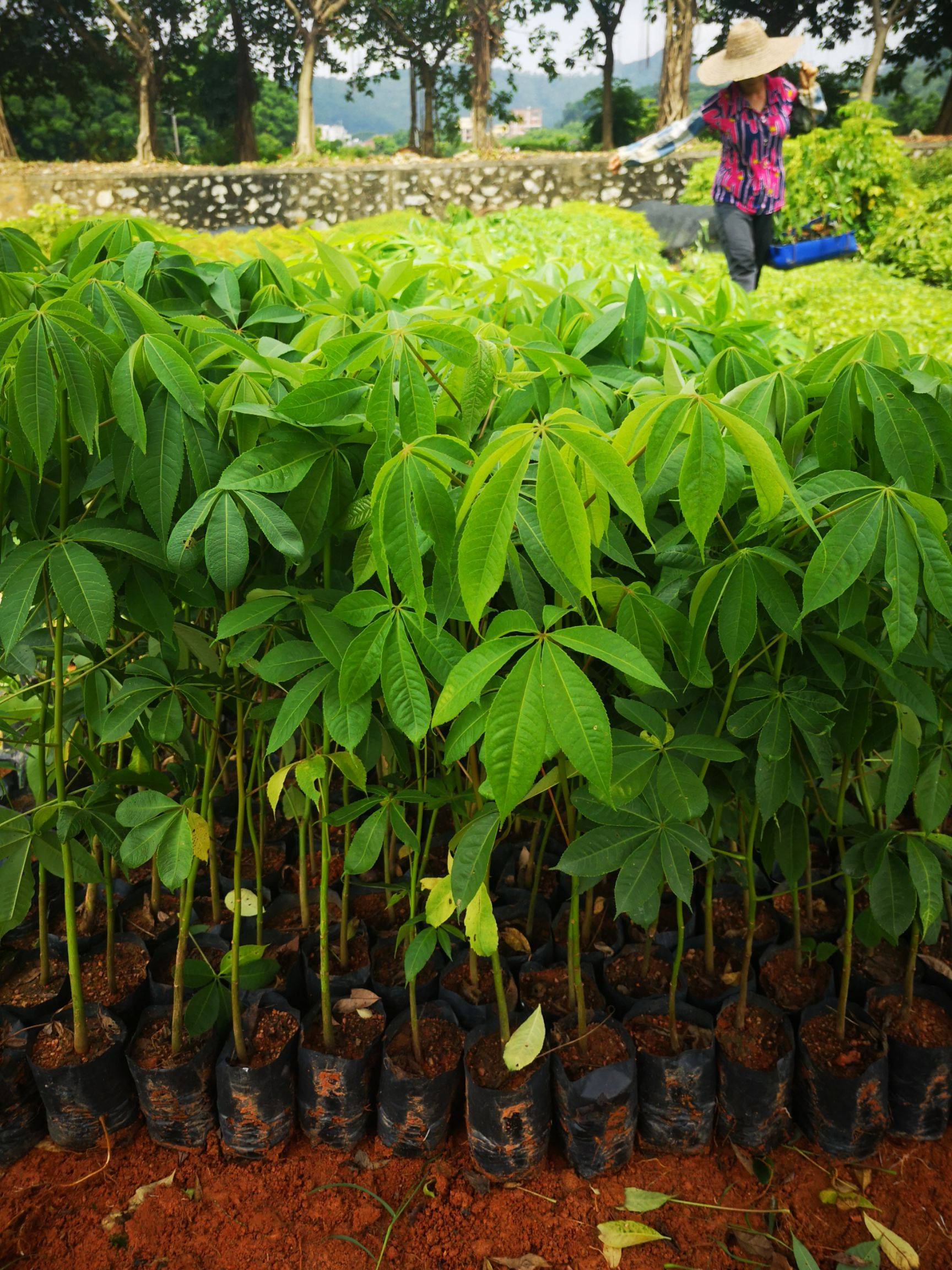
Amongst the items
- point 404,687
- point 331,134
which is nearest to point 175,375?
point 404,687

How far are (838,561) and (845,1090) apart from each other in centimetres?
92

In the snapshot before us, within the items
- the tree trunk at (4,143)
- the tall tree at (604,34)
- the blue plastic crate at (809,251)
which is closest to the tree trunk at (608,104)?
the tall tree at (604,34)

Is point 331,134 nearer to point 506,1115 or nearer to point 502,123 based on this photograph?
point 502,123

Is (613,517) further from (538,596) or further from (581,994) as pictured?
(581,994)

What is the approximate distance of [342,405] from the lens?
3.08ft

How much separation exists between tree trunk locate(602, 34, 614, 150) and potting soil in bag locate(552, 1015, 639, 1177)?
17.6 m

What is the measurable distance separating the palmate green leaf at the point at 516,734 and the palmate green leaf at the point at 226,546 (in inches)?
12.5

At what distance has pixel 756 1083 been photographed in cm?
136

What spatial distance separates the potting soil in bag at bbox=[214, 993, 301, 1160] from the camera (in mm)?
1353

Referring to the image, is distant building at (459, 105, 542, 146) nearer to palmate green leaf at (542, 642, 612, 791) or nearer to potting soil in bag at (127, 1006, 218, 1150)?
potting soil in bag at (127, 1006, 218, 1150)

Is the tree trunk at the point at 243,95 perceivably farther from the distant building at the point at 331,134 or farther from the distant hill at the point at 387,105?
the distant hill at the point at 387,105

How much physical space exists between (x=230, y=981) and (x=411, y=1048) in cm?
31

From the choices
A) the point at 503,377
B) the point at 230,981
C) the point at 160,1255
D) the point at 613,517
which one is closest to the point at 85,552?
the point at 503,377

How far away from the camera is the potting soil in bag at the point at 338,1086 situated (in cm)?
136
